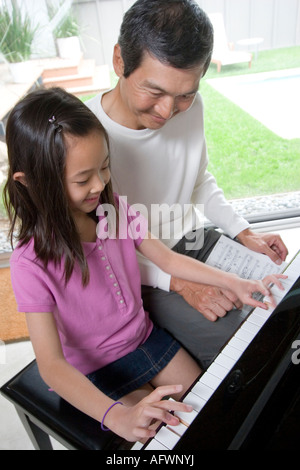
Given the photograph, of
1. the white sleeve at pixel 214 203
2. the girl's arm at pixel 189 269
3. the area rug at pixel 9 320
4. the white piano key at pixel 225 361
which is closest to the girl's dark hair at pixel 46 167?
the girl's arm at pixel 189 269

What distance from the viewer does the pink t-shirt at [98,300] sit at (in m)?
1.05

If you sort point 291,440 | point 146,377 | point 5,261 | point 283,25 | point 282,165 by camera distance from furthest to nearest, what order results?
1. point 282,165
2. point 5,261
3. point 283,25
4. point 146,377
5. point 291,440

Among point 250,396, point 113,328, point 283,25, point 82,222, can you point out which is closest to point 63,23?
point 283,25

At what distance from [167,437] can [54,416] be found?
39 centimetres

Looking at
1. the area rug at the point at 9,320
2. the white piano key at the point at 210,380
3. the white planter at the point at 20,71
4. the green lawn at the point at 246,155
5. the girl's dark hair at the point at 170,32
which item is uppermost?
the girl's dark hair at the point at 170,32

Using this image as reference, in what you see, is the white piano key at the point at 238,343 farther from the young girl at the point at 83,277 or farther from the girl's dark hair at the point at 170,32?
A: the girl's dark hair at the point at 170,32

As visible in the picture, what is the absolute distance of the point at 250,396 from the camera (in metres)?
0.79

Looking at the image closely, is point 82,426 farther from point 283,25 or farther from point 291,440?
point 283,25

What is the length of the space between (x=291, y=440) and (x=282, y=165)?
2790 mm

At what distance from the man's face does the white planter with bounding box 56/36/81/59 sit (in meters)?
1.08

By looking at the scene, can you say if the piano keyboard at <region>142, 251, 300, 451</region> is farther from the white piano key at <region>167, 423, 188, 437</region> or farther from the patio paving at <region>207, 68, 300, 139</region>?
the patio paving at <region>207, 68, 300, 139</region>

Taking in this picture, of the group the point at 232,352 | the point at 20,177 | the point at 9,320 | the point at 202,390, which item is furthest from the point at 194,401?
the point at 9,320

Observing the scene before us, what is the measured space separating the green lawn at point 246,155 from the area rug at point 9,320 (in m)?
1.64

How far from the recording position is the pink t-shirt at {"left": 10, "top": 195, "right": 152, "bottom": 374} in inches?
41.3
